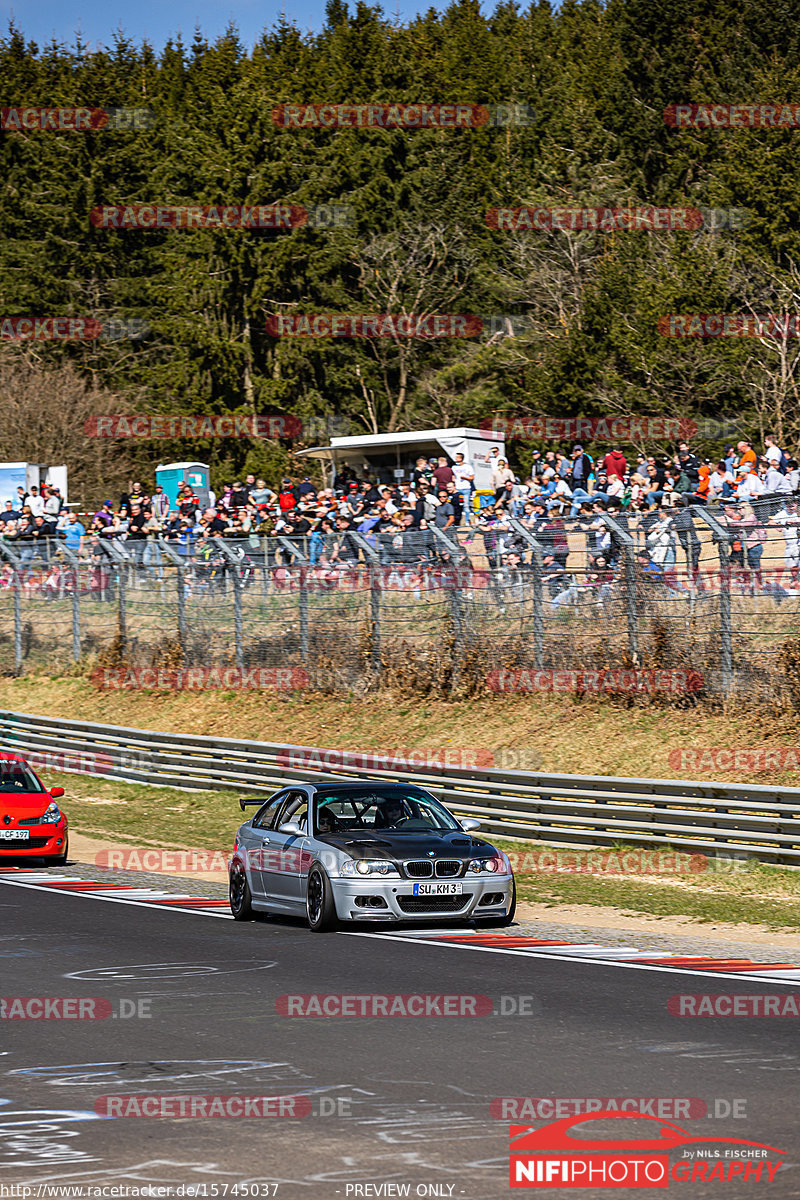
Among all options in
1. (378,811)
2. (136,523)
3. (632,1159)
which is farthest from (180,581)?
(632,1159)

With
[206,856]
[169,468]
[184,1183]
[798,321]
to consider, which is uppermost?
[798,321]

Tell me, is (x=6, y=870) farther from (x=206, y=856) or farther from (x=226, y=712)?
(x=226, y=712)

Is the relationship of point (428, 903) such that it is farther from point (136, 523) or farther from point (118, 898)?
point (136, 523)

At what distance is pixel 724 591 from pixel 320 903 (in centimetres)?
880

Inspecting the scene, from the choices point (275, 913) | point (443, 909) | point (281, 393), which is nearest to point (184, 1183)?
point (443, 909)

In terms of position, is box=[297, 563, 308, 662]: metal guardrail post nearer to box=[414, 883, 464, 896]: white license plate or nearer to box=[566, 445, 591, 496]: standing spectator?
box=[566, 445, 591, 496]: standing spectator

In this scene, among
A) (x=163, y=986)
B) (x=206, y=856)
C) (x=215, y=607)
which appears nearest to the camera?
(x=163, y=986)

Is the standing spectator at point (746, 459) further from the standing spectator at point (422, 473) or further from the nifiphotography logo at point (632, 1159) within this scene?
the nifiphotography logo at point (632, 1159)

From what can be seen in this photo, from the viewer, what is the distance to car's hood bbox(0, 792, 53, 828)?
1925cm

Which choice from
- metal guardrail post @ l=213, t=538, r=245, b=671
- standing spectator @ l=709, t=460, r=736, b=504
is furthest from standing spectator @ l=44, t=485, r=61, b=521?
standing spectator @ l=709, t=460, r=736, b=504

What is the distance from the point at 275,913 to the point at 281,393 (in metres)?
48.2

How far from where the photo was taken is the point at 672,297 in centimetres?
4381

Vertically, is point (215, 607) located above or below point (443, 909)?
above

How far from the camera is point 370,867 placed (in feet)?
42.7
